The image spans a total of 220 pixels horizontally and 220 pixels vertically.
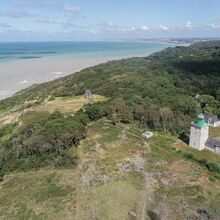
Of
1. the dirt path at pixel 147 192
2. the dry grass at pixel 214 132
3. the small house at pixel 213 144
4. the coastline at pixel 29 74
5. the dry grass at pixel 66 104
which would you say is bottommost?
the coastline at pixel 29 74

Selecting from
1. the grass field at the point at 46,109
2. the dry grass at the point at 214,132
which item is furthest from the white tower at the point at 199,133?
the grass field at the point at 46,109

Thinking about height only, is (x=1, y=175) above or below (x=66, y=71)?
above

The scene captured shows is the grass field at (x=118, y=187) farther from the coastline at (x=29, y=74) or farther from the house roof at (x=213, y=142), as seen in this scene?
the coastline at (x=29, y=74)

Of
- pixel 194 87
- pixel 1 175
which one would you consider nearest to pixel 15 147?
pixel 1 175

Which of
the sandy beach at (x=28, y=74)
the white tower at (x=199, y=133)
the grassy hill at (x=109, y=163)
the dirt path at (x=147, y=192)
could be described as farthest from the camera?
the sandy beach at (x=28, y=74)

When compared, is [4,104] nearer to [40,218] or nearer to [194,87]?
[194,87]

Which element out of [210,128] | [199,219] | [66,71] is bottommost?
[66,71]

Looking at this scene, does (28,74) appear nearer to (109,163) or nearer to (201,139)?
(109,163)
